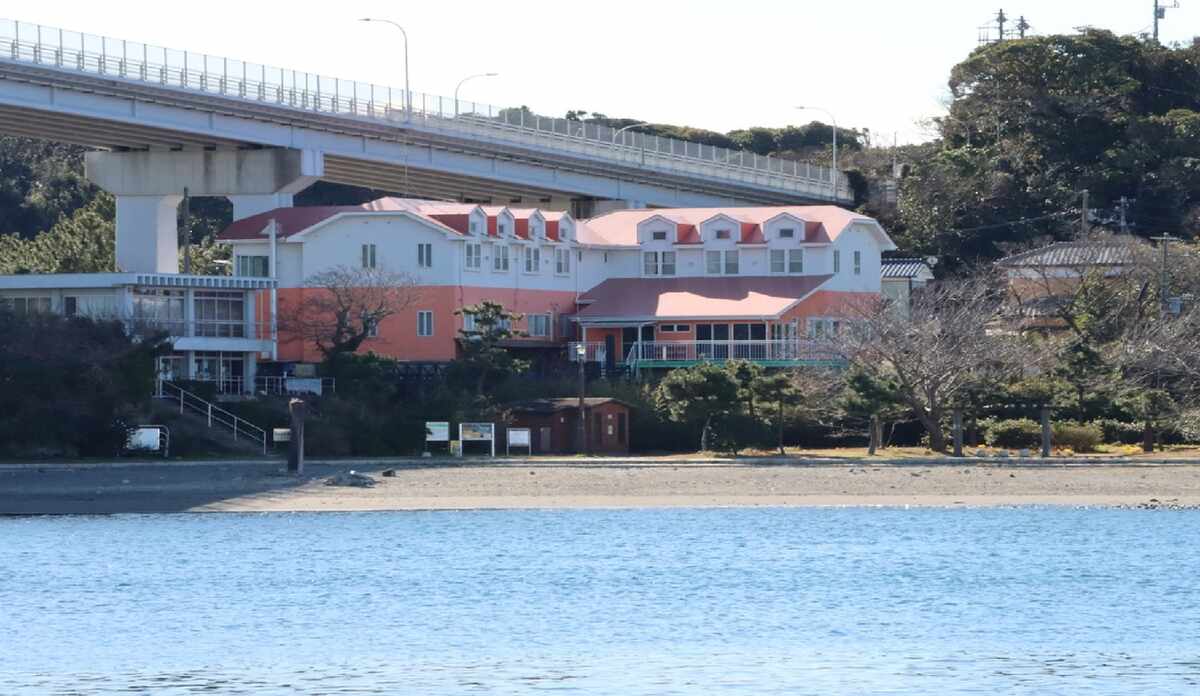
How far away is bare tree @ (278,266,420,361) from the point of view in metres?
76.5

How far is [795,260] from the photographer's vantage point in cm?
8638

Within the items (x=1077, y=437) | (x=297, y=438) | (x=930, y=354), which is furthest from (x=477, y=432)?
(x=1077, y=437)

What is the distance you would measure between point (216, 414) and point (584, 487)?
16.0m

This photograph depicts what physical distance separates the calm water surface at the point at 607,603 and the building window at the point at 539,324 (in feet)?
82.6

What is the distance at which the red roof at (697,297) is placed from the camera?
8238 centimetres

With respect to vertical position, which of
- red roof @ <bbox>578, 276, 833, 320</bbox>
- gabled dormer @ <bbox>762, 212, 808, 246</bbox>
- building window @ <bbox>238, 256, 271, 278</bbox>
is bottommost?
red roof @ <bbox>578, 276, 833, 320</bbox>

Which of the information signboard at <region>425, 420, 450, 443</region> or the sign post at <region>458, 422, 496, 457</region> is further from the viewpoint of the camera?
the information signboard at <region>425, 420, 450, 443</region>

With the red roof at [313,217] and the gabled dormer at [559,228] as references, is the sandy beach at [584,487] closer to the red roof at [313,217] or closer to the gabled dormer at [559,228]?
the red roof at [313,217]

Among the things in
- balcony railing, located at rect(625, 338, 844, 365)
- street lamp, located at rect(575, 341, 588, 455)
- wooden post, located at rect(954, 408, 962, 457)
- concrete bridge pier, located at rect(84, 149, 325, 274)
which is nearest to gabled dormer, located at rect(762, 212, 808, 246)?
balcony railing, located at rect(625, 338, 844, 365)

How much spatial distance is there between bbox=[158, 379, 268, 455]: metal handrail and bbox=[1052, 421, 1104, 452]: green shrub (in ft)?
79.7

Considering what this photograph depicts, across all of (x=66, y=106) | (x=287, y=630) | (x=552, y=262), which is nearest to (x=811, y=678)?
(x=287, y=630)

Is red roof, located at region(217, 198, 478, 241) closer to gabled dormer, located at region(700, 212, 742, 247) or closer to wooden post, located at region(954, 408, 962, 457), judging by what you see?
gabled dormer, located at region(700, 212, 742, 247)

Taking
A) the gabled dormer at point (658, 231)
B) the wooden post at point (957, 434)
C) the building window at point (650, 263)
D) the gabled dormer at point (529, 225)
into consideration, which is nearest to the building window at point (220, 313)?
the gabled dormer at point (529, 225)

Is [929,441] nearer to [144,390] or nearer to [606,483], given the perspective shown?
[606,483]
